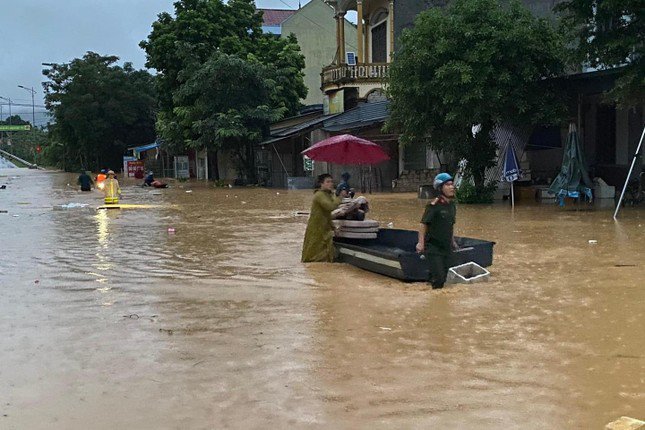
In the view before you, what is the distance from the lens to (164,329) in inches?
277

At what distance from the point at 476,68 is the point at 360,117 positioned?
13200mm

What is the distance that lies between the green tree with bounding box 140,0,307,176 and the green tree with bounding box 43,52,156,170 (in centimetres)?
2256

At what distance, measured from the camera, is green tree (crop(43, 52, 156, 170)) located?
212ft

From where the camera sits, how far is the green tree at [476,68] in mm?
18875

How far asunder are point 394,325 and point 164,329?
7.30ft

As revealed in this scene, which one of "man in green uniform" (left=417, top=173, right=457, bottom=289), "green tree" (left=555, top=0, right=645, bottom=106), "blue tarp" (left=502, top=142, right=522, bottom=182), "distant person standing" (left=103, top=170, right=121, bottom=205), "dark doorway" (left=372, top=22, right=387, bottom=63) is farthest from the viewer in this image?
"dark doorway" (left=372, top=22, right=387, bottom=63)

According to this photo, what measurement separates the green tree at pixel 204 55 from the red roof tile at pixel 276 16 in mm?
27419

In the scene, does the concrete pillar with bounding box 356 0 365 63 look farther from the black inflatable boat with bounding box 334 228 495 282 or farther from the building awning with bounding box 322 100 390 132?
the black inflatable boat with bounding box 334 228 495 282

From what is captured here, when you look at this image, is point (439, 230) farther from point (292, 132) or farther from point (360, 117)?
point (292, 132)

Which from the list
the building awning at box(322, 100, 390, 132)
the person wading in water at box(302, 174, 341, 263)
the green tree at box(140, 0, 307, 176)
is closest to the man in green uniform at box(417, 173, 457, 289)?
the person wading in water at box(302, 174, 341, 263)

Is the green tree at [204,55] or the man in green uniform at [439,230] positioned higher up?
the green tree at [204,55]

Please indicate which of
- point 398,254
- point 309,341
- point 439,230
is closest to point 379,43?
point 398,254

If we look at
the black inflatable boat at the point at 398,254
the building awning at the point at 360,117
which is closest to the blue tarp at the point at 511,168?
the building awning at the point at 360,117

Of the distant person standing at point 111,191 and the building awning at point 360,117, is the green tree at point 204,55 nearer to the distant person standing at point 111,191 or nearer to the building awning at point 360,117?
the building awning at point 360,117
